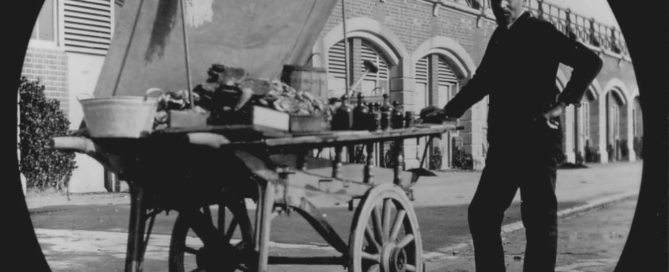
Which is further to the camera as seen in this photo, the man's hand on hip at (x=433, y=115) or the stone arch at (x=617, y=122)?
the stone arch at (x=617, y=122)

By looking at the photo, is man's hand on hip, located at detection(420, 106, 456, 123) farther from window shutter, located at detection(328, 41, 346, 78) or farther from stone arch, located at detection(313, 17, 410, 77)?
window shutter, located at detection(328, 41, 346, 78)

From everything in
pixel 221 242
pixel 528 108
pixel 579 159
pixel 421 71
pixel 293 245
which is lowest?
pixel 293 245

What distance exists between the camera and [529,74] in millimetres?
3236

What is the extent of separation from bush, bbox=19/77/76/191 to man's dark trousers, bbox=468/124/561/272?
1789 millimetres

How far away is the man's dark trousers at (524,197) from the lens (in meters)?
3.26

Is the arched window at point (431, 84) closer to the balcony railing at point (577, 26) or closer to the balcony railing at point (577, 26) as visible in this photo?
the balcony railing at point (577, 26)

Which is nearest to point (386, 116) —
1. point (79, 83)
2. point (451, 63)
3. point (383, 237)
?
point (451, 63)

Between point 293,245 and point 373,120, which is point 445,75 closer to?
point 373,120

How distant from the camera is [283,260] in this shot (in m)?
3.93

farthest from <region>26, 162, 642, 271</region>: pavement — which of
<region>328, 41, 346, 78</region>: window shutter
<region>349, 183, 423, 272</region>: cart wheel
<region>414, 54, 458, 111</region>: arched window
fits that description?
<region>328, 41, 346, 78</region>: window shutter

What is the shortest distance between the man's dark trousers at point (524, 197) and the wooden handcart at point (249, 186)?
37cm

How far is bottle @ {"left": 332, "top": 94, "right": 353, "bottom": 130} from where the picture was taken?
3.50m

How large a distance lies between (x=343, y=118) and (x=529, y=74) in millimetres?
800

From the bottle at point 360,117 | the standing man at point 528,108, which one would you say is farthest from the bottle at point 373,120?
the standing man at point 528,108
